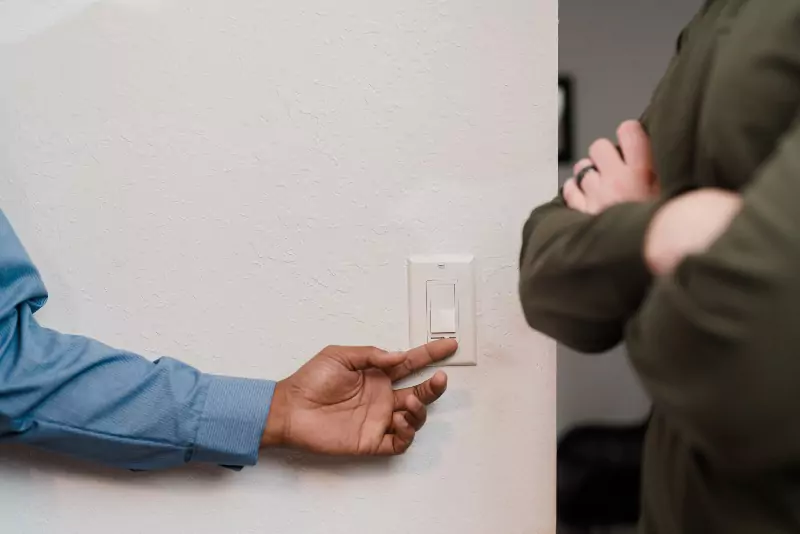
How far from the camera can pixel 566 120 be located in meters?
1.95

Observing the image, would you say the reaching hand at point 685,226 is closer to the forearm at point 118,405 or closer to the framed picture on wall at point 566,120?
the forearm at point 118,405

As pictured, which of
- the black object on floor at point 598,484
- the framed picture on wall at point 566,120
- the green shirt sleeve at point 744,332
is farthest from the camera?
the framed picture on wall at point 566,120

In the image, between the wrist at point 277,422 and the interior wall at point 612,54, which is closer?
the wrist at point 277,422

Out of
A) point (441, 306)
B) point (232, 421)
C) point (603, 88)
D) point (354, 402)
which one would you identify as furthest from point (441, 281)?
point (603, 88)

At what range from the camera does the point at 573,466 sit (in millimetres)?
1862

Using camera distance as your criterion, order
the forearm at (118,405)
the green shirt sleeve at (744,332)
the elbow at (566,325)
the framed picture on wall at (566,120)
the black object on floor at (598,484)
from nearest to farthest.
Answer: the green shirt sleeve at (744,332), the elbow at (566,325), the forearm at (118,405), the black object on floor at (598,484), the framed picture on wall at (566,120)

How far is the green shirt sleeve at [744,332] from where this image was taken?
29 cm

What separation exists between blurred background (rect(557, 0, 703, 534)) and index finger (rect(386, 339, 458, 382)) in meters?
1.24

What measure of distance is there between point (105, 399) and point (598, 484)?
149 centimetres

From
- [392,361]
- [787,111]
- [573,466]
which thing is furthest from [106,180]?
[573,466]

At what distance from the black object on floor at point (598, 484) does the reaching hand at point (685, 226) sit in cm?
158

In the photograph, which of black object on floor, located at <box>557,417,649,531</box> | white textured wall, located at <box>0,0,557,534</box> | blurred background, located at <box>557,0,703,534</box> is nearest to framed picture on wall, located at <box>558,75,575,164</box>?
blurred background, located at <box>557,0,703,534</box>

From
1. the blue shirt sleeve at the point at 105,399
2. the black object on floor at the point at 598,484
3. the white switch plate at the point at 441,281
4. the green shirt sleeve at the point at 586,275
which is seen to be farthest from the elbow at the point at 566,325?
the black object on floor at the point at 598,484

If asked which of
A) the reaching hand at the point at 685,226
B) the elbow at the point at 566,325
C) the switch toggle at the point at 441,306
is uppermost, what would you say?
the reaching hand at the point at 685,226
